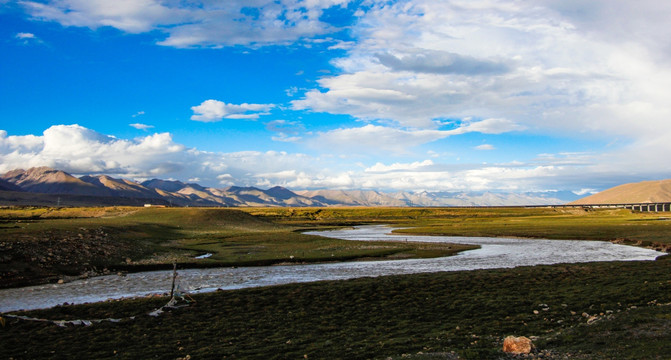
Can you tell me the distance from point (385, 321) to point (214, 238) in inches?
2348

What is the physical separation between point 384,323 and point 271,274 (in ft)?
68.0

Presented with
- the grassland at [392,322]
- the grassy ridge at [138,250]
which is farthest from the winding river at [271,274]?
the grassland at [392,322]

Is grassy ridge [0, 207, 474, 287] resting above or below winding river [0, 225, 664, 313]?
above

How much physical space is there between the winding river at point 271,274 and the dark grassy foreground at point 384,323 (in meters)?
5.17

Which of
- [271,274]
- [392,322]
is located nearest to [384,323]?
[392,322]

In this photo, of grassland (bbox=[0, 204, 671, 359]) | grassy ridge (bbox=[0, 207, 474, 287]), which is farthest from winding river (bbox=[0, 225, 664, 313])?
grassland (bbox=[0, 204, 671, 359])

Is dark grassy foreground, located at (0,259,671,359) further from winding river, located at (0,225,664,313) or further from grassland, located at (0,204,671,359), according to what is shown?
winding river, located at (0,225,664,313)

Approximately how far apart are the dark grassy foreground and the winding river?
517cm

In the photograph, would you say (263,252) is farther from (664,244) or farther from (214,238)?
(664,244)

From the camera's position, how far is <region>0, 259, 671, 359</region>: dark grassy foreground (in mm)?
17250

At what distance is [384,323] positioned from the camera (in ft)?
75.6

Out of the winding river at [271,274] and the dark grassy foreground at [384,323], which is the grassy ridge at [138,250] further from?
the dark grassy foreground at [384,323]

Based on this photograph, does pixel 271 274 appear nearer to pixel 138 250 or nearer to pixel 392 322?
pixel 392 322

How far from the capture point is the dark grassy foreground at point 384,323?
17.2 m
